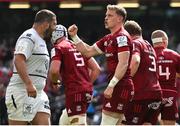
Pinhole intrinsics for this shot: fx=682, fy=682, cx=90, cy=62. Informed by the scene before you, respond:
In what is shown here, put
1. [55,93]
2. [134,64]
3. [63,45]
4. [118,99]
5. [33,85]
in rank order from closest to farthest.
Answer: [33,85] < [118,99] < [134,64] < [63,45] < [55,93]

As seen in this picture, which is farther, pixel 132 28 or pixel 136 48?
pixel 132 28

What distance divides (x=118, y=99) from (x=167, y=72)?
1933mm

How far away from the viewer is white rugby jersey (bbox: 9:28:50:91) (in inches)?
354

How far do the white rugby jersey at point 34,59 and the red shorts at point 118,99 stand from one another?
3.38ft

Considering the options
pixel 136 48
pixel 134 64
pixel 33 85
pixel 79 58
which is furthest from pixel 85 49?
pixel 33 85

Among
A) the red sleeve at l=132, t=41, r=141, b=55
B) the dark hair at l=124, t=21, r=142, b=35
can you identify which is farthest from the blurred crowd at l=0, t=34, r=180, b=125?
the red sleeve at l=132, t=41, r=141, b=55

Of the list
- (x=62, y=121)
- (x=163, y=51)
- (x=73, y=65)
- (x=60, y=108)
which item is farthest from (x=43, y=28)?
(x=60, y=108)

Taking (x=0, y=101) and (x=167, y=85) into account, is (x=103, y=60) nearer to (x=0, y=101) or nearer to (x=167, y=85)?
(x=0, y=101)

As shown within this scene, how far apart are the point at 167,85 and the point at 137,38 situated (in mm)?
1294

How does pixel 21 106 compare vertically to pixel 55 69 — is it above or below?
below

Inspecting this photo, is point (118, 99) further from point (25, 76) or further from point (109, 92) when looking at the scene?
point (25, 76)

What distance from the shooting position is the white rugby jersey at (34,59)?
898 cm

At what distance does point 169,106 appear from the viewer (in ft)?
37.3

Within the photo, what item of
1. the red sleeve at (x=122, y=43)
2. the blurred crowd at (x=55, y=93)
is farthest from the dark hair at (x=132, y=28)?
the blurred crowd at (x=55, y=93)
